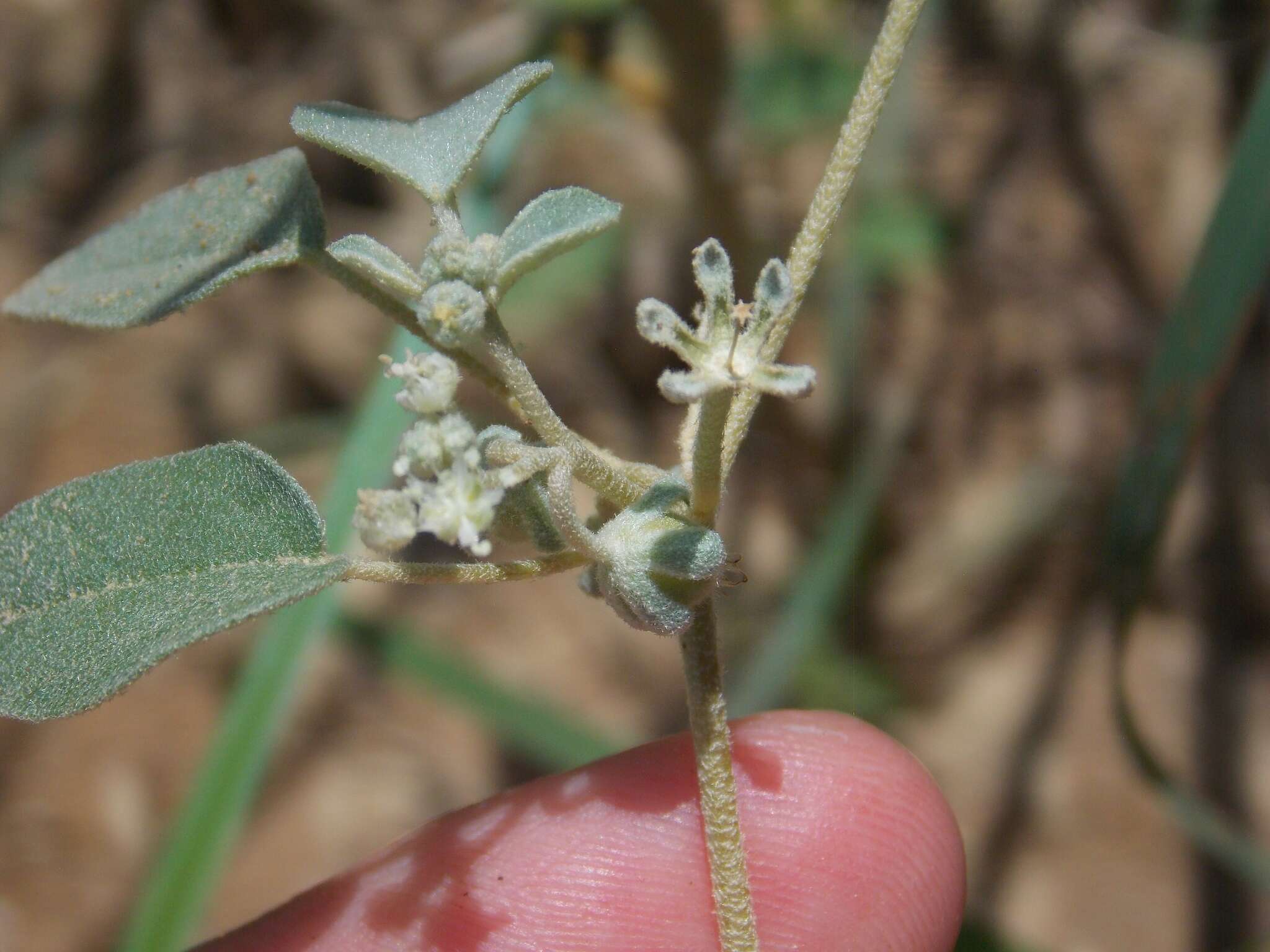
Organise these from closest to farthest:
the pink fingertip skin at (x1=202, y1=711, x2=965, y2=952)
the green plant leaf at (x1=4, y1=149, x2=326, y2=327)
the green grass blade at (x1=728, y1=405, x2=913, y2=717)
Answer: the green plant leaf at (x1=4, y1=149, x2=326, y2=327) < the pink fingertip skin at (x1=202, y1=711, x2=965, y2=952) < the green grass blade at (x1=728, y1=405, x2=913, y2=717)

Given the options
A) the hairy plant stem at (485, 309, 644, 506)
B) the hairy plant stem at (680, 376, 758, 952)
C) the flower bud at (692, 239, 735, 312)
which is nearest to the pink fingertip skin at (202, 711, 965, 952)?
the hairy plant stem at (680, 376, 758, 952)

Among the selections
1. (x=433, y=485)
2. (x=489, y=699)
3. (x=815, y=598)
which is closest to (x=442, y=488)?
(x=433, y=485)

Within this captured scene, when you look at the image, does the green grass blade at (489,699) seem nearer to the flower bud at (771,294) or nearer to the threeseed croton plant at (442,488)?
the threeseed croton plant at (442,488)

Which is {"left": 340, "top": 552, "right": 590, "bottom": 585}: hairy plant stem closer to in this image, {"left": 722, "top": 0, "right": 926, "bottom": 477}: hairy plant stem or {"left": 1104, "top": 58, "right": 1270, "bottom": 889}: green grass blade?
{"left": 722, "top": 0, "right": 926, "bottom": 477}: hairy plant stem

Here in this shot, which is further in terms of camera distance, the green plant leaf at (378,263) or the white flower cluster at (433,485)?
the green plant leaf at (378,263)

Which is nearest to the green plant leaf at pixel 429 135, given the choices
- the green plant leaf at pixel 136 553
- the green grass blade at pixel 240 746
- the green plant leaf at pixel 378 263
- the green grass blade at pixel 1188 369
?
the green plant leaf at pixel 378 263

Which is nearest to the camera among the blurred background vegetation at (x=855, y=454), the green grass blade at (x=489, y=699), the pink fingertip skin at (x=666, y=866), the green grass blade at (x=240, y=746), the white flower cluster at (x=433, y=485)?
the white flower cluster at (x=433, y=485)

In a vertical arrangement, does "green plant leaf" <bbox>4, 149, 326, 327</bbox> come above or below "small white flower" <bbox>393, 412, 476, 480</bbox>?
above

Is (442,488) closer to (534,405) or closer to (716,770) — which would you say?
(534,405)
